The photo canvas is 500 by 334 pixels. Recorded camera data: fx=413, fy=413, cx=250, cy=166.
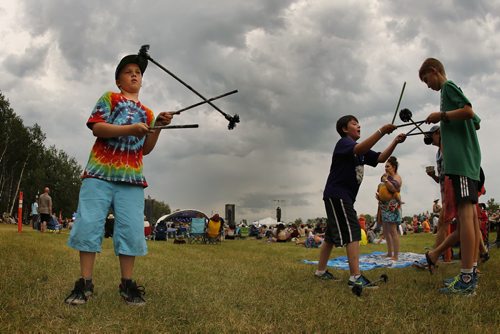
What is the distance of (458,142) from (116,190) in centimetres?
318

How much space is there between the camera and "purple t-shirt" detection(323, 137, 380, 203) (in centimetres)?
450

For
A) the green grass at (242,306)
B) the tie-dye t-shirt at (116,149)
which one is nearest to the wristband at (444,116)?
the green grass at (242,306)

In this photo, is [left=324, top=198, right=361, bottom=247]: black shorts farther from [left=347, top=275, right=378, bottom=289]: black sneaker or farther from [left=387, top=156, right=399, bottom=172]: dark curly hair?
[left=387, top=156, right=399, bottom=172]: dark curly hair

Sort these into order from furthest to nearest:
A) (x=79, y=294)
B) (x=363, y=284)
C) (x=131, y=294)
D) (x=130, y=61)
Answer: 1. (x=363, y=284)
2. (x=130, y=61)
3. (x=131, y=294)
4. (x=79, y=294)

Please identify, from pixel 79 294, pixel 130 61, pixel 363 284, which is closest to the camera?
pixel 79 294

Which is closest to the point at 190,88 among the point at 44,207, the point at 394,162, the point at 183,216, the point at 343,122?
the point at 343,122

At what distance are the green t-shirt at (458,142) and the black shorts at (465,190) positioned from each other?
0.16ft

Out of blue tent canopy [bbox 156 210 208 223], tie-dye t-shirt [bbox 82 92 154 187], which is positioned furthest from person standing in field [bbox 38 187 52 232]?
blue tent canopy [bbox 156 210 208 223]

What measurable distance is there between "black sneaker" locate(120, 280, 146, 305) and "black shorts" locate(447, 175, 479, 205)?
2.99 metres

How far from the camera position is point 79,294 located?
3.22m

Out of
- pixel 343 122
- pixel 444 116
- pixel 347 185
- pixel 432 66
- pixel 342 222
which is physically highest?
pixel 432 66

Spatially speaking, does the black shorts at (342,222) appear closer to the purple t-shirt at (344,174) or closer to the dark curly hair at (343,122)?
the purple t-shirt at (344,174)

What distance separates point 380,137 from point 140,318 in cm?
266

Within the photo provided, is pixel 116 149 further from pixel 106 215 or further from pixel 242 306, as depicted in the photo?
pixel 242 306
